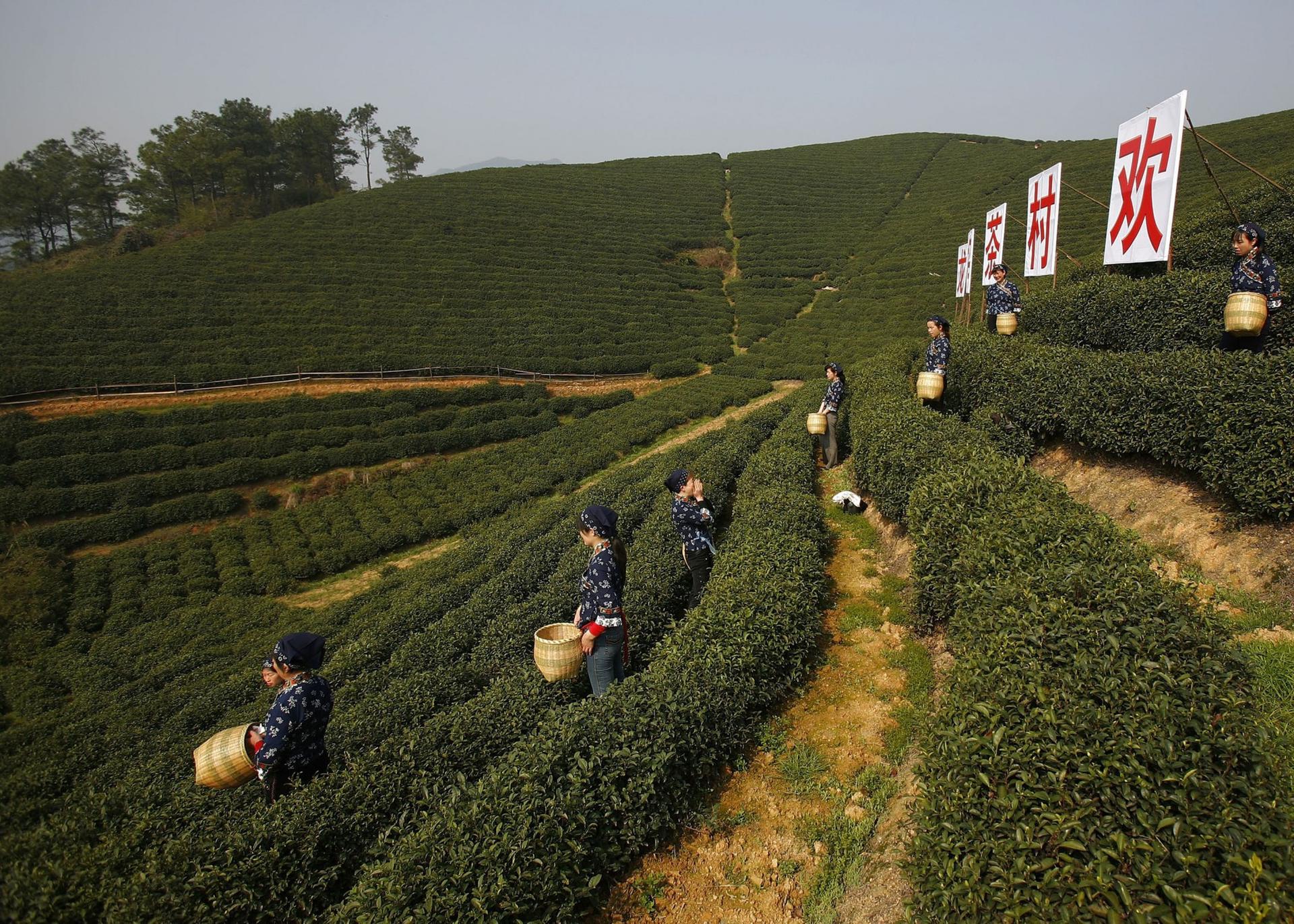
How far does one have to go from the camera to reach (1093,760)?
2.87 meters

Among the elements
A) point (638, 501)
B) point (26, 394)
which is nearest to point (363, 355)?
point (26, 394)

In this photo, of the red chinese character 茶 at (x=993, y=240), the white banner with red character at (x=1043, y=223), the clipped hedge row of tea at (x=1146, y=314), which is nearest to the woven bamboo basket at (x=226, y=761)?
the clipped hedge row of tea at (x=1146, y=314)

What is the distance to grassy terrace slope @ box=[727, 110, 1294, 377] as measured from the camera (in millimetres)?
27219

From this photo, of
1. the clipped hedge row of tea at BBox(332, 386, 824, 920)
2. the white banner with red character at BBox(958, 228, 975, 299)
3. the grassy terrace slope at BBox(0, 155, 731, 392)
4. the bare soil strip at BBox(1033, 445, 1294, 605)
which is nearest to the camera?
the clipped hedge row of tea at BBox(332, 386, 824, 920)

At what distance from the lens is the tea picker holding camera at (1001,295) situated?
37.2ft

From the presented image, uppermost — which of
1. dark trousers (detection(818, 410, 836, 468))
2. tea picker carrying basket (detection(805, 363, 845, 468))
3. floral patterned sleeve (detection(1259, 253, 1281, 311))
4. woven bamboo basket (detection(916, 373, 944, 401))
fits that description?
floral patterned sleeve (detection(1259, 253, 1281, 311))

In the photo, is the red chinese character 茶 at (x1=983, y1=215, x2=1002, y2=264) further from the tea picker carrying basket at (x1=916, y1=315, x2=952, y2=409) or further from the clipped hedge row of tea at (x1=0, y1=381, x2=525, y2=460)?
the clipped hedge row of tea at (x1=0, y1=381, x2=525, y2=460)

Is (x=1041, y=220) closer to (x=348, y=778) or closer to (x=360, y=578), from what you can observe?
(x=348, y=778)

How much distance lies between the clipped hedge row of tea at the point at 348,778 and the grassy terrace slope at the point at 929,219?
13.7 meters

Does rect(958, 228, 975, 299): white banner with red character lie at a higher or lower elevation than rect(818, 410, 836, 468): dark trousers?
higher

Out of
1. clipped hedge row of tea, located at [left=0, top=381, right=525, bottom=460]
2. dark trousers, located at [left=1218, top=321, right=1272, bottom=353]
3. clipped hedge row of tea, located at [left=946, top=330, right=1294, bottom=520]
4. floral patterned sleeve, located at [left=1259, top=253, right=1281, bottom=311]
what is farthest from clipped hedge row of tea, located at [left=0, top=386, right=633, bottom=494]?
floral patterned sleeve, located at [left=1259, top=253, right=1281, bottom=311]

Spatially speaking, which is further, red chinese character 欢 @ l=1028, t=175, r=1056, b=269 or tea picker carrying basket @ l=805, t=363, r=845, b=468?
tea picker carrying basket @ l=805, t=363, r=845, b=468

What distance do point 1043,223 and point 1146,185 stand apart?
3193mm

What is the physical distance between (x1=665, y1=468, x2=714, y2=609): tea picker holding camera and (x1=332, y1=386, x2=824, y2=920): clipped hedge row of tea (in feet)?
2.56
